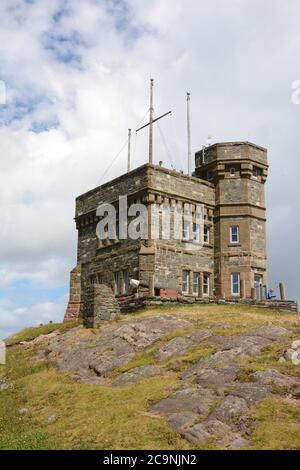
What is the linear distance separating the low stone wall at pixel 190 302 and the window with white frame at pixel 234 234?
20.0 ft

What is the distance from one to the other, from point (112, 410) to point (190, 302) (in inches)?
680

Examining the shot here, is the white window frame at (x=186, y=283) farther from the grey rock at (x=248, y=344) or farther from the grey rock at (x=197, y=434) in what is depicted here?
the grey rock at (x=197, y=434)

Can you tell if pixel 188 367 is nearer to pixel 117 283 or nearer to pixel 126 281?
pixel 126 281

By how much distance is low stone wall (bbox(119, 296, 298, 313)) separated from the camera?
3109cm

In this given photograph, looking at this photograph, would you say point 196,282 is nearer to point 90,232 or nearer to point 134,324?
point 90,232

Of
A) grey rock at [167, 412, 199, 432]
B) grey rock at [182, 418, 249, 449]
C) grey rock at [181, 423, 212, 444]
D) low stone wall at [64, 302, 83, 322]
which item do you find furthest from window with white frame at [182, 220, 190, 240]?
grey rock at [181, 423, 212, 444]

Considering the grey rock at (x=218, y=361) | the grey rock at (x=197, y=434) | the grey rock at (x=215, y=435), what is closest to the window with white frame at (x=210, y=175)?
the grey rock at (x=218, y=361)

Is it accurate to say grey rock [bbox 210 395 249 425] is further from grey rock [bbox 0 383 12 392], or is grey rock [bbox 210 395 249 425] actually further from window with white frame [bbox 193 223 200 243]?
window with white frame [bbox 193 223 200 243]

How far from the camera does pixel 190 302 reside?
32.5 m

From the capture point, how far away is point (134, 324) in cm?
2545

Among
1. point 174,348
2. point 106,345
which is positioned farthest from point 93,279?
point 174,348
